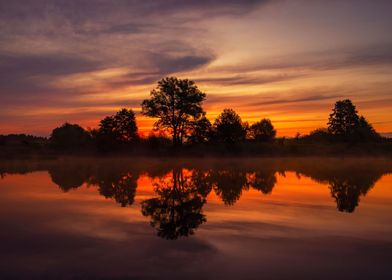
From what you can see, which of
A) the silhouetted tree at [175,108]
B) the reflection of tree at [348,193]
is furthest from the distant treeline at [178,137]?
the reflection of tree at [348,193]

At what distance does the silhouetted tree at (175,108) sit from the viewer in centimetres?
5925

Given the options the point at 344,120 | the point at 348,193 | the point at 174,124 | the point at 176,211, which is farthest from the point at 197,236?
the point at 344,120

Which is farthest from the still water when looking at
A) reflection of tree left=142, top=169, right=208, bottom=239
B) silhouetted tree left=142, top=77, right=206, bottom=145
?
silhouetted tree left=142, top=77, right=206, bottom=145

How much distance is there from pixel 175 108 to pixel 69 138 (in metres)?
20.0

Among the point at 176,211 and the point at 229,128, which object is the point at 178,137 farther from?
the point at 176,211

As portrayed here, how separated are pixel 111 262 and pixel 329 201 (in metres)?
10.2

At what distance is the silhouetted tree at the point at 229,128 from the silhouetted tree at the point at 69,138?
71.5ft

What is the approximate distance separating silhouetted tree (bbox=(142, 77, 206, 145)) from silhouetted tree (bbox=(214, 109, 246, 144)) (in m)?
3.61

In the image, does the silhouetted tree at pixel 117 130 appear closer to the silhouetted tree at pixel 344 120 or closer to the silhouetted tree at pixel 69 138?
the silhouetted tree at pixel 69 138

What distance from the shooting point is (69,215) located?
12352mm

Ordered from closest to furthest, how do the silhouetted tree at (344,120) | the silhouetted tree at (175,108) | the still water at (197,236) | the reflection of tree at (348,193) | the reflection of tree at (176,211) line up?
1. the still water at (197,236)
2. the reflection of tree at (176,211)
3. the reflection of tree at (348,193)
4. the silhouetted tree at (175,108)
5. the silhouetted tree at (344,120)

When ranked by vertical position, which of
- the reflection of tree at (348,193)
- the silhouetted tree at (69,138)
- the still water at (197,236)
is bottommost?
the still water at (197,236)

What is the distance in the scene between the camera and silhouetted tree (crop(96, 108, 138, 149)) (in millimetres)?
61156

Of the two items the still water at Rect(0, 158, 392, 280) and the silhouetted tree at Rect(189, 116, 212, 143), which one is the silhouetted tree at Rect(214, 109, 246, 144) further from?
the still water at Rect(0, 158, 392, 280)
